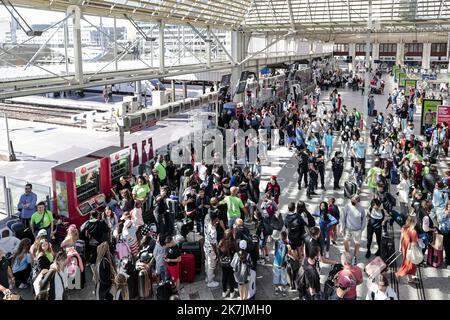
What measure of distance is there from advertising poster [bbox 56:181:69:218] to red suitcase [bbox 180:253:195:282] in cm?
358

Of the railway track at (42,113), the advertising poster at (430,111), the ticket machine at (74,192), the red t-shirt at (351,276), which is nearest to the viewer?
the red t-shirt at (351,276)

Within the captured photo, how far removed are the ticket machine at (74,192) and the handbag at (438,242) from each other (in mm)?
7026

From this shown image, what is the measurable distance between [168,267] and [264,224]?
209 cm

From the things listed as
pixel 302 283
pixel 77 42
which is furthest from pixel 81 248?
pixel 77 42

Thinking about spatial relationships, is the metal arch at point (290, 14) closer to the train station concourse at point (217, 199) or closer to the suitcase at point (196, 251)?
the train station concourse at point (217, 199)

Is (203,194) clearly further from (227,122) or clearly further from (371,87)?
(371,87)

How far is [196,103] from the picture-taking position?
55.9 ft

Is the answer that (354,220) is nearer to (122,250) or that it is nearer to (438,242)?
(438,242)

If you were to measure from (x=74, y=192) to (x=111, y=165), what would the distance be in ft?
5.63

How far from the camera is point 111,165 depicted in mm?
11242

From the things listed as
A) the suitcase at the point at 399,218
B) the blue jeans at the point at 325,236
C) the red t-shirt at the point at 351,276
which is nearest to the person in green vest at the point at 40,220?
the blue jeans at the point at 325,236

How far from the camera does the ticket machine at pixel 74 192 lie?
31.7ft

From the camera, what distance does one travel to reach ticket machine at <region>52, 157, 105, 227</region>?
9664 millimetres
